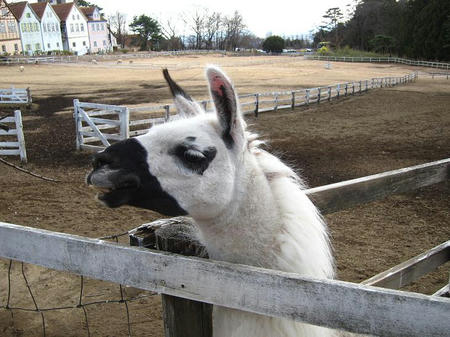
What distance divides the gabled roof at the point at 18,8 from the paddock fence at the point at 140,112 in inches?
2317

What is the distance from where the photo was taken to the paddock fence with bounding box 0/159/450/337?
114cm

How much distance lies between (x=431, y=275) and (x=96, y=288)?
369cm

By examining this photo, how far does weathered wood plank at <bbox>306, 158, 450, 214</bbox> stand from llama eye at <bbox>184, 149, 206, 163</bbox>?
82 centimetres

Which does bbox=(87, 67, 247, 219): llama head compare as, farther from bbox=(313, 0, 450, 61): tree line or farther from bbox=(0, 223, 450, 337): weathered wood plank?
bbox=(313, 0, 450, 61): tree line

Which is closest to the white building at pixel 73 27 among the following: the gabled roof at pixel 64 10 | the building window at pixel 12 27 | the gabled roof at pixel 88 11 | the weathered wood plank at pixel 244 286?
the gabled roof at pixel 64 10

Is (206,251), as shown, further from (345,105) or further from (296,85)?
(296,85)

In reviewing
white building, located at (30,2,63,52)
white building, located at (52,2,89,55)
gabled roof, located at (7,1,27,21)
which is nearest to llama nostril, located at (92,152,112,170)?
gabled roof, located at (7,1,27,21)

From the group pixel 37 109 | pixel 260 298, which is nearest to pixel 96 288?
pixel 260 298

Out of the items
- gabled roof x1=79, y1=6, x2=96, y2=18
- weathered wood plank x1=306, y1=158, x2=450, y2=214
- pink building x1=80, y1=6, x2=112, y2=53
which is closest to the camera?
weathered wood plank x1=306, y1=158, x2=450, y2=214

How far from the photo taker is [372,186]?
2482 mm

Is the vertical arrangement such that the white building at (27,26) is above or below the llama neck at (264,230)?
above

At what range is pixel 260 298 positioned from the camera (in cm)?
130

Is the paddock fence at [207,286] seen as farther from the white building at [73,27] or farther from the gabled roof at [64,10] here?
the gabled roof at [64,10]

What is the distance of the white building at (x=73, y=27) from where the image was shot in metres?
77.4
